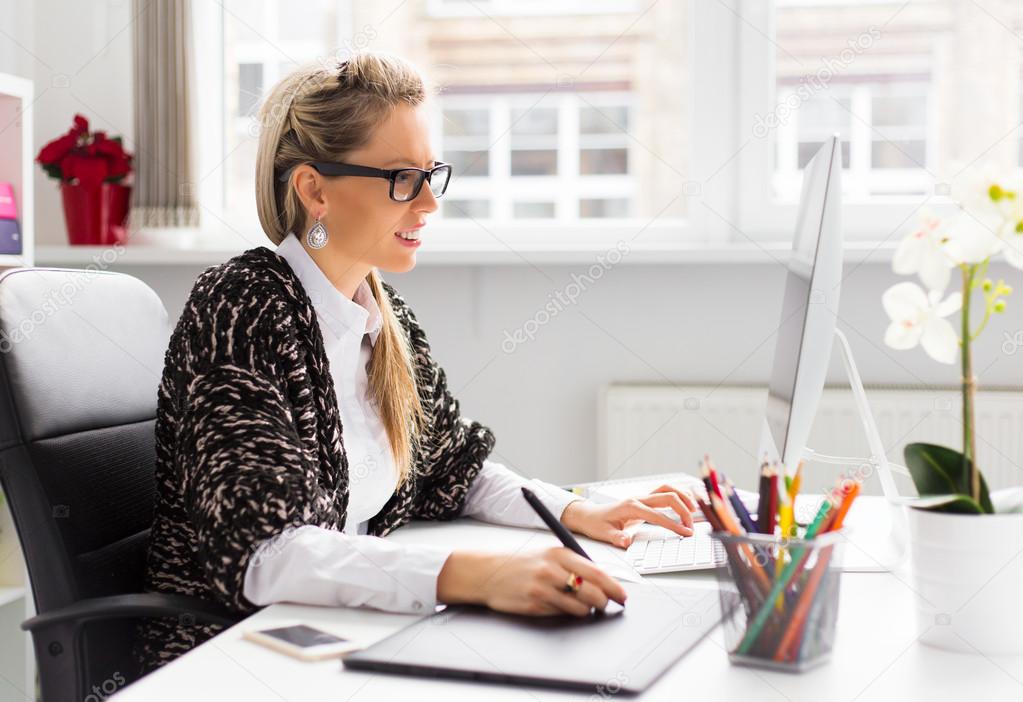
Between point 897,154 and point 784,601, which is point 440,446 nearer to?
point 784,601

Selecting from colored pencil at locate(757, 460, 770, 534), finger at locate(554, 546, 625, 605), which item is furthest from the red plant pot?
colored pencil at locate(757, 460, 770, 534)

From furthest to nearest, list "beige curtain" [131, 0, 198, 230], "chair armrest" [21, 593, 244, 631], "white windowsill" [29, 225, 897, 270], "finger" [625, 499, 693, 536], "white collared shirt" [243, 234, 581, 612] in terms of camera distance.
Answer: "beige curtain" [131, 0, 198, 230], "white windowsill" [29, 225, 897, 270], "finger" [625, 499, 693, 536], "chair armrest" [21, 593, 244, 631], "white collared shirt" [243, 234, 581, 612]

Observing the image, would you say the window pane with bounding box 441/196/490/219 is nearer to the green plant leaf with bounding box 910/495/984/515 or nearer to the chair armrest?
the chair armrest

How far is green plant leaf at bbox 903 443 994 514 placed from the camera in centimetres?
84

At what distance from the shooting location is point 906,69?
2428 millimetres

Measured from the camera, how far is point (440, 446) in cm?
153

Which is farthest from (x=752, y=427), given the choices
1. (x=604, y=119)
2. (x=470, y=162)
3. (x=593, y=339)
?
(x=470, y=162)

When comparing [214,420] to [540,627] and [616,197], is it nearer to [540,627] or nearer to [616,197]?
[540,627]

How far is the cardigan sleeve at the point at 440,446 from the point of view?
145 centimetres

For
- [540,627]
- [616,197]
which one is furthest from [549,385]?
[540,627]

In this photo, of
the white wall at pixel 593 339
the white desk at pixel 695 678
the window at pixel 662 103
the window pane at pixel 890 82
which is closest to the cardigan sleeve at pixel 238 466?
the white desk at pixel 695 678

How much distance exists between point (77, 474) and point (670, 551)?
2.23 feet

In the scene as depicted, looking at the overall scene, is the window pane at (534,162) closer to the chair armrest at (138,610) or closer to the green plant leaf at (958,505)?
the chair armrest at (138,610)

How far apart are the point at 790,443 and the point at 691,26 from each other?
1.64 meters
